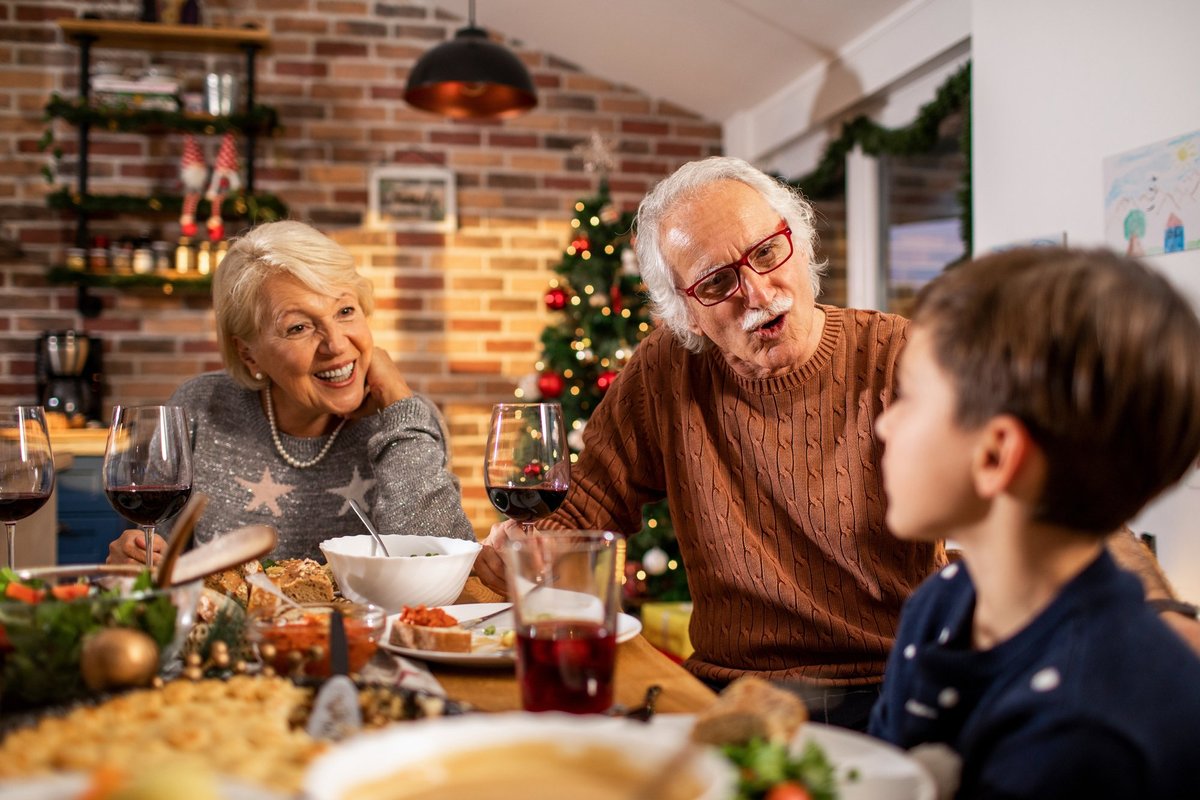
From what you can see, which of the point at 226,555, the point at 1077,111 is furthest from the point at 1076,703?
the point at 1077,111

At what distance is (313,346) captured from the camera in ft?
6.55

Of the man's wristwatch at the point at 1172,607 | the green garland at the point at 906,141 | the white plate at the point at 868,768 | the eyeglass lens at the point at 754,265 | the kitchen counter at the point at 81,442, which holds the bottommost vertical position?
the white plate at the point at 868,768

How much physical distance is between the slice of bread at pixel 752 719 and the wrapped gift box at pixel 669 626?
3.20m

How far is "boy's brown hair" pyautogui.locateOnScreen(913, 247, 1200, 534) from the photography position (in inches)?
28.0

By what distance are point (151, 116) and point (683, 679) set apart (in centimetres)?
418

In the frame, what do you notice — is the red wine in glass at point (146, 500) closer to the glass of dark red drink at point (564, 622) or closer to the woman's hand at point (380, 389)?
the glass of dark red drink at point (564, 622)

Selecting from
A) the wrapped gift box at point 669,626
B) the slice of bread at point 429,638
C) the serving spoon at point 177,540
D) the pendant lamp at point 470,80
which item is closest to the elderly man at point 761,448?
the slice of bread at point 429,638

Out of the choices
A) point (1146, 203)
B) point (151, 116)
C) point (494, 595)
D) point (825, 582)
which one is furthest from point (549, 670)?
point (151, 116)

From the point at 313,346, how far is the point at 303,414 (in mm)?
161

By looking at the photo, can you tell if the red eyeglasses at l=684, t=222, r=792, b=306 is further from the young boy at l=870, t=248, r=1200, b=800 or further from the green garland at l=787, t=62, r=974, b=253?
the green garland at l=787, t=62, r=974, b=253

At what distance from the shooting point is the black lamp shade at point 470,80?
11.7 feet

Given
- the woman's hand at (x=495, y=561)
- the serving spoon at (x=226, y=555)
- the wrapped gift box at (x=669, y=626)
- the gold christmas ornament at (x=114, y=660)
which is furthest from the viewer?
the wrapped gift box at (x=669, y=626)

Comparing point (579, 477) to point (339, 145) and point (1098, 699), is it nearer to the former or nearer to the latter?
point (1098, 699)

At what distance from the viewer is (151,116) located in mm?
4426
